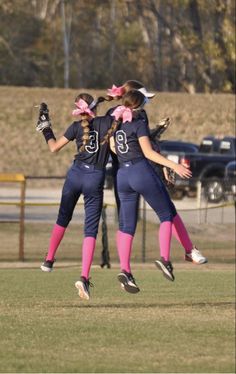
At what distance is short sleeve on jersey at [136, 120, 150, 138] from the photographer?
1389 centimetres

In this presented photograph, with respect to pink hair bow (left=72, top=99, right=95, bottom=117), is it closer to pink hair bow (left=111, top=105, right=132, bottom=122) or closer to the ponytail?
the ponytail

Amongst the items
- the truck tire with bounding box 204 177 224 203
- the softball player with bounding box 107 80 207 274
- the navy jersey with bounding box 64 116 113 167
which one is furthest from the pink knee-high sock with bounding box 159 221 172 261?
the truck tire with bounding box 204 177 224 203

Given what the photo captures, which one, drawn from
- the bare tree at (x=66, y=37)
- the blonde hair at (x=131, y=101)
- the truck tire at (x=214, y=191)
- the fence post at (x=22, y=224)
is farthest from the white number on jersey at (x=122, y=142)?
the bare tree at (x=66, y=37)

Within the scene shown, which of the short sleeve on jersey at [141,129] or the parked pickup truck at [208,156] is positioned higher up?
the short sleeve on jersey at [141,129]

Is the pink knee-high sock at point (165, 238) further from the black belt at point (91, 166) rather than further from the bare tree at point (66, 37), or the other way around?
the bare tree at point (66, 37)

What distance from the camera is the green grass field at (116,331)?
10.5m

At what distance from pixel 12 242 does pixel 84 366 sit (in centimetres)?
1834

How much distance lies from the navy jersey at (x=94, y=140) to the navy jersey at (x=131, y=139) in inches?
13.5

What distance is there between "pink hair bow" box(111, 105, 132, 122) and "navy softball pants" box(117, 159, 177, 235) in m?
0.45

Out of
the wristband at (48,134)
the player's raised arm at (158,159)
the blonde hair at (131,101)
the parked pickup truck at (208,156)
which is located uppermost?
the blonde hair at (131,101)

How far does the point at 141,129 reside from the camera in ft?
45.6

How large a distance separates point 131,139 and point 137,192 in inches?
21.1

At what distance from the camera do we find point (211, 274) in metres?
22.3

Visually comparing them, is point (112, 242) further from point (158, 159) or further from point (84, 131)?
point (158, 159)
